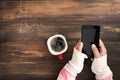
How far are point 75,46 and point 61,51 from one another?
0.25ft

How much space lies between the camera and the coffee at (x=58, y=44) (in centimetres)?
141

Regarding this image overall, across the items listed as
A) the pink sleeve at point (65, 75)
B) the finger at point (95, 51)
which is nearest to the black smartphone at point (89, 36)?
the finger at point (95, 51)

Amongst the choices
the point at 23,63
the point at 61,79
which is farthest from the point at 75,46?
the point at 23,63

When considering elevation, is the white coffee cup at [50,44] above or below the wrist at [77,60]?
above

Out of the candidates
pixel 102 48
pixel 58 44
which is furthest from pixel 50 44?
pixel 102 48

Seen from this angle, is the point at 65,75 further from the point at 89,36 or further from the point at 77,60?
the point at 89,36

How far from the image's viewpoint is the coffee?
1.41 metres

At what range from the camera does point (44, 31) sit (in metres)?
1.46

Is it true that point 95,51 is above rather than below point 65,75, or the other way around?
above

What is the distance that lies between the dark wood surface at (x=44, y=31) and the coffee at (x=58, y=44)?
5 cm

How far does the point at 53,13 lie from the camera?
145 centimetres

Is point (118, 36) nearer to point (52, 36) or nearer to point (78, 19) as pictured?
point (78, 19)

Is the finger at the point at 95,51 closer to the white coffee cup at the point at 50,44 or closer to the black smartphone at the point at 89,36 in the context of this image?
the black smartphone at the point at 89,36

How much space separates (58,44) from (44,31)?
11 centimetres
